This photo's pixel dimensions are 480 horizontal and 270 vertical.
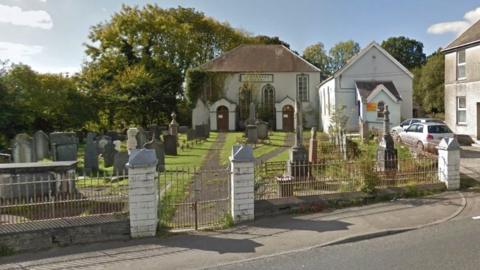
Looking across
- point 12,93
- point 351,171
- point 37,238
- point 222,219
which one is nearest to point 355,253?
point 222,219

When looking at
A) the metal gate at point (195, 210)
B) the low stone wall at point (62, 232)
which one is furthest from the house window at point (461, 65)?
the low stone wall at point (62, 232)

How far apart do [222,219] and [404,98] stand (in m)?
30.0

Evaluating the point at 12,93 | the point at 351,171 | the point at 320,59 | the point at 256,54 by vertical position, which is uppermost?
the point at 320,59

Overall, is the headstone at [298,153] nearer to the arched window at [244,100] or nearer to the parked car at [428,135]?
the parked car at [428,135]

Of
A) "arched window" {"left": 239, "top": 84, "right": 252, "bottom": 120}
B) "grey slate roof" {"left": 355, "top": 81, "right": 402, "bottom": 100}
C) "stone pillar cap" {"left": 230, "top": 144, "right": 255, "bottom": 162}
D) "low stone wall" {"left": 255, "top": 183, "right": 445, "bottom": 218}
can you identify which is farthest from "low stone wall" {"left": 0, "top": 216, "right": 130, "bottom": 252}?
"arched window" {"left": 239, "top": 84, "right": 252, "bottom": 120}

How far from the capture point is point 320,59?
70.2m

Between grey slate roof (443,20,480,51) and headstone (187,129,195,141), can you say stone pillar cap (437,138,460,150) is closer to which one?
grey slate roof (443,20,480,51)

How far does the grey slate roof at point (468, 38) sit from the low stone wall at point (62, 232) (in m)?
19.7

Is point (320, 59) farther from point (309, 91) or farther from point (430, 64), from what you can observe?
point (309, 91)

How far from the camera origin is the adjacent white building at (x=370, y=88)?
29703 mm

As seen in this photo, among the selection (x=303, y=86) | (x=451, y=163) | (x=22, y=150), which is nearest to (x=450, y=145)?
(x=451, y=163)

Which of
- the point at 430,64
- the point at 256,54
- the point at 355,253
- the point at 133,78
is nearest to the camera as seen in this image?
the point at 355,253

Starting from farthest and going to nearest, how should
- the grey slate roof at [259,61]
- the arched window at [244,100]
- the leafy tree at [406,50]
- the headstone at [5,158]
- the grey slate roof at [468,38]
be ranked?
Answer: the leafy tree at [406,50] < the grey slate roof at [259,61] < the arched window at [244,100] < the grey slate roof at [468,38] < the headstone at [5,158]

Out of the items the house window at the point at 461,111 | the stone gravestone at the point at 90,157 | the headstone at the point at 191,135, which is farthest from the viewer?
the headstone at the point at 191,135
